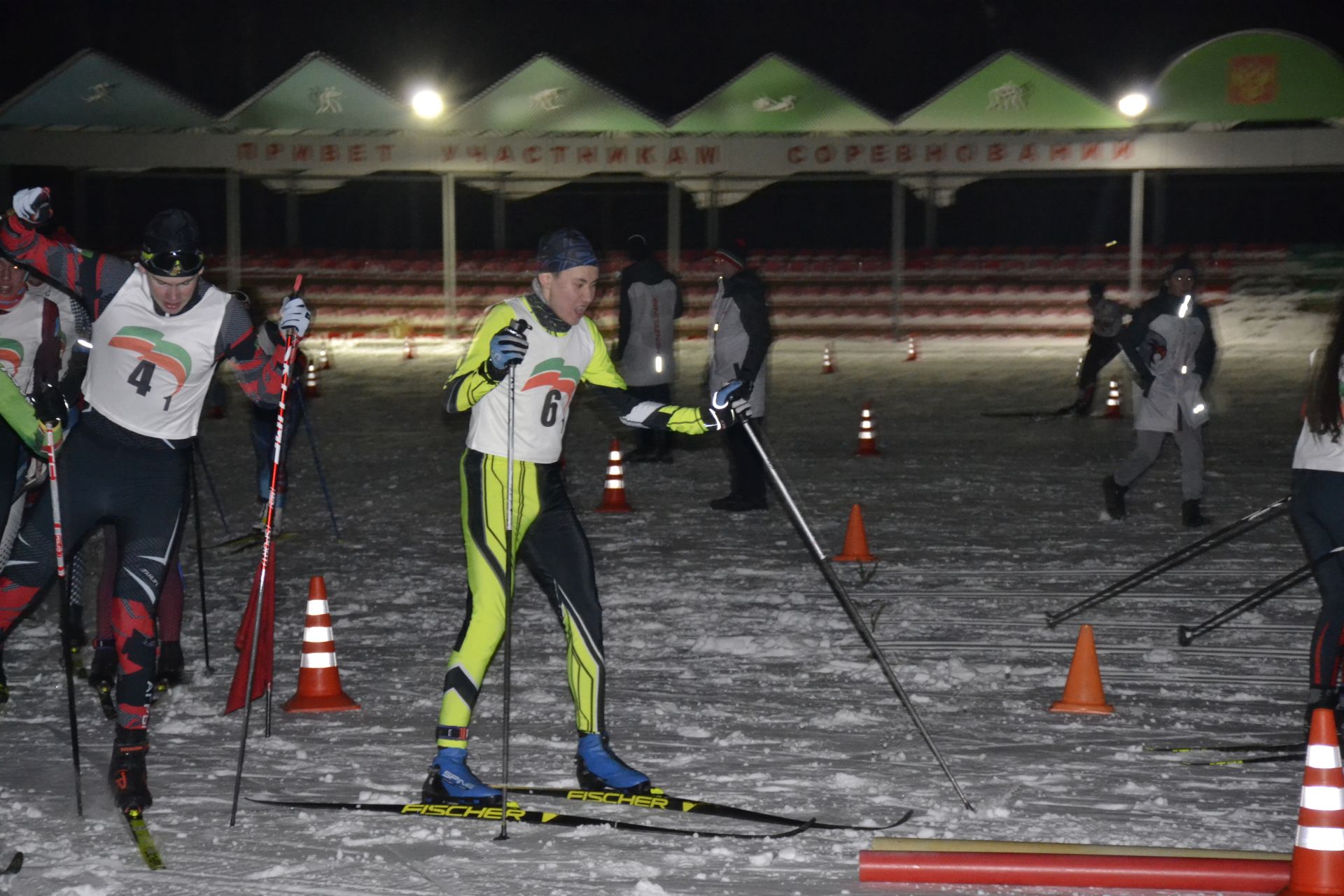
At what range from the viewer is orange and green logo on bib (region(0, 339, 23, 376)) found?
659 cm

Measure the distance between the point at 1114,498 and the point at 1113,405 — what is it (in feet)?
22.2

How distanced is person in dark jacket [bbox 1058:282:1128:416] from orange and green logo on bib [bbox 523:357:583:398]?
10.8 metres

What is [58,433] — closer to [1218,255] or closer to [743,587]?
[743,587]

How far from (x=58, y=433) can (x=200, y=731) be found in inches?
50.9

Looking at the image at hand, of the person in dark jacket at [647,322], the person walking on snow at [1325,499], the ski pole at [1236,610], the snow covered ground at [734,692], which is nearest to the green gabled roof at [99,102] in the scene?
the snow covered ground at [734,692]

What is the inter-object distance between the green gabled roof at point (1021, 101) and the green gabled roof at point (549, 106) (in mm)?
4814

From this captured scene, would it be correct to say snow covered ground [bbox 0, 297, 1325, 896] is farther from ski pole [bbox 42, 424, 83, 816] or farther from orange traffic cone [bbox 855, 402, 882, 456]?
orange traffic cone [bbox 855, 402, 882, 456]

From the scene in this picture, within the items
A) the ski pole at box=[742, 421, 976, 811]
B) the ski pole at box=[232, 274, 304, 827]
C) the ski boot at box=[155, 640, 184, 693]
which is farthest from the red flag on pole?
the ski pole at box=[742, 421, 976, 811]

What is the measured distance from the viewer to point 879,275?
105 ft

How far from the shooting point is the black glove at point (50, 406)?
17.4ft

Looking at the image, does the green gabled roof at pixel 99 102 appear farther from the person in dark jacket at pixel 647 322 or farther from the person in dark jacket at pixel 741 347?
the person in dark jacket at pixel 741 347

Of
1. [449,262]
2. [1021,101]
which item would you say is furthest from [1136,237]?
[449,262]

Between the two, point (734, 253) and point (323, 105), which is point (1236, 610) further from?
point (323, 105)

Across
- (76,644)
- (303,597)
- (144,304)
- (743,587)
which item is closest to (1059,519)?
(743,587)
